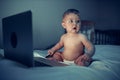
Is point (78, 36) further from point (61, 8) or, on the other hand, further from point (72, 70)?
point (61, 8)

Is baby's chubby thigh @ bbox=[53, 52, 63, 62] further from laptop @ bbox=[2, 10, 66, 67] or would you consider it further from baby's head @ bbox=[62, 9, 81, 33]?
laptop @ bbox=[2, 10, 66, 67]

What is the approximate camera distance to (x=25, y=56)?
874mm

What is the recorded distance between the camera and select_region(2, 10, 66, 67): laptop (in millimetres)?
826

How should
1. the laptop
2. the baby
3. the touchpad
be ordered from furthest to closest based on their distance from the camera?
the baby, the touchpad, the laptop

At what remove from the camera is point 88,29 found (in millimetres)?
2371

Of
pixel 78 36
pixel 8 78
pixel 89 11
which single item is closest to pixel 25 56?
pixel 8 78

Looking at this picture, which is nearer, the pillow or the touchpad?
the touchpad

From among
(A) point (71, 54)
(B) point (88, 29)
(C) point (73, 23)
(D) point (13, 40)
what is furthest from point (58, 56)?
(B) point (88, 29)

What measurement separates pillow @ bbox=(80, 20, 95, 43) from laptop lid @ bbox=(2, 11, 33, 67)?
4.36 ft

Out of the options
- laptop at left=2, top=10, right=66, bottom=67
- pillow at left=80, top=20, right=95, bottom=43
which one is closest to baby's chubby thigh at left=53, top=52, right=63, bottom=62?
laptop at left=2, top=10, right=66, bottom=67

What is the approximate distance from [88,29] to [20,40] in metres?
1.52

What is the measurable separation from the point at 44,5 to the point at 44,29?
251 millimetres

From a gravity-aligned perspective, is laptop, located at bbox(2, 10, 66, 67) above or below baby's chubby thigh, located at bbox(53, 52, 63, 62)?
above

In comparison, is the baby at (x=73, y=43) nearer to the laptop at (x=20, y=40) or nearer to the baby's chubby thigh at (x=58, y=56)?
the baby's chubby thigh at (x=58, y=56)
